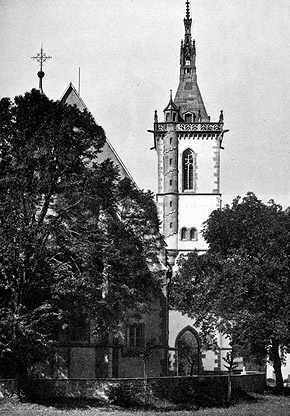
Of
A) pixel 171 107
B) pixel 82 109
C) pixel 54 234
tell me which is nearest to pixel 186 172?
pixel 171 107

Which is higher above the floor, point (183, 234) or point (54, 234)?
point (183, 234)

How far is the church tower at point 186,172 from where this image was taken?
73000mm

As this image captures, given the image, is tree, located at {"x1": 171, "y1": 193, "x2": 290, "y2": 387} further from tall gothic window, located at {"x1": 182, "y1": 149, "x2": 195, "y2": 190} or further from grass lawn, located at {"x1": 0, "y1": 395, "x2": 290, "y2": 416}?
tall gothic window, located at {"x1": 182, "y1": 149, "x2": 195, "y2": 190}

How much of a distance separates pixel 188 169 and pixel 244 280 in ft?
128

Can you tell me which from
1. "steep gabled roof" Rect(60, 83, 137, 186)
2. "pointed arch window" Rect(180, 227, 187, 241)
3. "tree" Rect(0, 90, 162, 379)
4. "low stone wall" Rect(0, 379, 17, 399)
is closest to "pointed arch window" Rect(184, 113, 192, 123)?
"pointed arch window" Rect(180, 227, 187, 241)

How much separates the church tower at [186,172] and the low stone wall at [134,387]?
37.6 meters

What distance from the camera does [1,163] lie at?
95.9 ft

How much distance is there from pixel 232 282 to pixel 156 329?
8.65 m

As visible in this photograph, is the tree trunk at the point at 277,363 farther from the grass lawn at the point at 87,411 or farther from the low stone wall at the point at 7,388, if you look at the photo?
the low stone wall at the point at 7,388

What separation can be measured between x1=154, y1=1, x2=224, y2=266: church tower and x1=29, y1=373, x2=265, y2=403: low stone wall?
123 feet

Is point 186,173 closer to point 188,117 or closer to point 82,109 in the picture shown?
point 188,117

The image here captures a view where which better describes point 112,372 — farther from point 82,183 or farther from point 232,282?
point 82,183

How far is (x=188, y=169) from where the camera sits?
7494 cm

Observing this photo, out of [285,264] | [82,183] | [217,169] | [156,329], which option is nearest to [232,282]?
[285,264]
